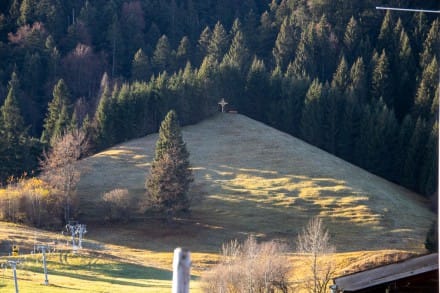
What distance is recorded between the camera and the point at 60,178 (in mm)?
69438

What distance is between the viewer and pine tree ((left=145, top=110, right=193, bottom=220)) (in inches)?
2682

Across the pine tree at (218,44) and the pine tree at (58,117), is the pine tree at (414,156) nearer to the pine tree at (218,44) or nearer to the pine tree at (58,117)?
the pine tree at (58,117)

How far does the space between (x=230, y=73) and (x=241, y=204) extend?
2524 centimetres

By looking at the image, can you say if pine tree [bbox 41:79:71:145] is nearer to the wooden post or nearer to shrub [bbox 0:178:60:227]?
shrub [bbox 0:178:60:227]

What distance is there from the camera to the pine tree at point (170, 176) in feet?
224

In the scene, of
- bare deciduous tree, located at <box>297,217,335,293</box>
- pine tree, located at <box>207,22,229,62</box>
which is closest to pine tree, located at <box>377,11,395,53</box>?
Answer: pine tree, located at <box>207,22,229,62</box>

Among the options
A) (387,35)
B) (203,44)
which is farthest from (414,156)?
(203,44)

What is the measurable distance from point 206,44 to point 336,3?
14.8 metres

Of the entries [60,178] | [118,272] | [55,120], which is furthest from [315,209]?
[55,120]

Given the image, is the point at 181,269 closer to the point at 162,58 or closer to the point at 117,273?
the point at 117,273

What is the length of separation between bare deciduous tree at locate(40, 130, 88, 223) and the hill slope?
1.54m

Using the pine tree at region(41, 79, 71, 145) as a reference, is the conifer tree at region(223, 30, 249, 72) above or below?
above

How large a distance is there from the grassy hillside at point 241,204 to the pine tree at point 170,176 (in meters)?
1.27

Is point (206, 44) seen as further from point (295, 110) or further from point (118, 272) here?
point (118, 272)
